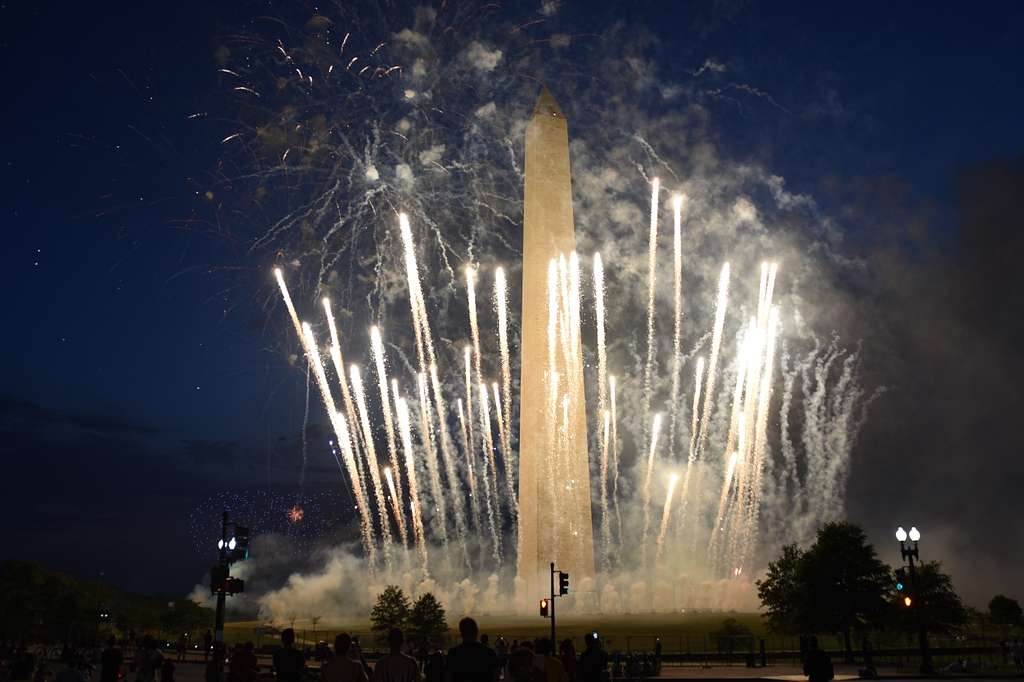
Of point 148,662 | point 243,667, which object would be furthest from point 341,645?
point 148,662

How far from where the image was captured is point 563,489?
56.5 m

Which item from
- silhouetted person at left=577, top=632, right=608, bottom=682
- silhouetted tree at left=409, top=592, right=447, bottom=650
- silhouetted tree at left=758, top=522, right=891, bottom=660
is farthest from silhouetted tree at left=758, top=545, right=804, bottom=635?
silhouetted person at left=577, top=632, right=608, bottom=682

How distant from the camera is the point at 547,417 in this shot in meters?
56.2

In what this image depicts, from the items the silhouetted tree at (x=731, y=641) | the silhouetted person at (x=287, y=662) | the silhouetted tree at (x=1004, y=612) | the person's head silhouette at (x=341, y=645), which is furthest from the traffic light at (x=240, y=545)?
the silhouetted tree at (x=1004, y=612)

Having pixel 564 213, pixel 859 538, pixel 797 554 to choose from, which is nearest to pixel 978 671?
pixel 859 538

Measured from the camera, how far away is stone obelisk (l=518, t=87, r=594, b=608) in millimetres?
55969

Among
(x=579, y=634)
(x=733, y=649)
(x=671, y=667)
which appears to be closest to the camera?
(x=671, y=667)

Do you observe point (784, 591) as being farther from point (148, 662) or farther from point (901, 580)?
point (148, 662)

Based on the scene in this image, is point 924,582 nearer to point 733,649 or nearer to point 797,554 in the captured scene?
point 797,554

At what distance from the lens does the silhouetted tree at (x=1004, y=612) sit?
290 feet

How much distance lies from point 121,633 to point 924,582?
260 ft

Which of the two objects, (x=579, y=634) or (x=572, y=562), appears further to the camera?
(x=572, y=562)

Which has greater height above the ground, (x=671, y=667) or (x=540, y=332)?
(x=540, y=332)

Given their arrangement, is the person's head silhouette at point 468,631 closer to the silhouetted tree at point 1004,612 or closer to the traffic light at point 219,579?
the traffic light at point 219,579
